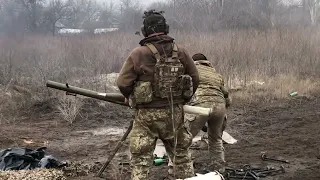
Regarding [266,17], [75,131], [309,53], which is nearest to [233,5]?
[266,17]

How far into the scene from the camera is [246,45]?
45.8 feet

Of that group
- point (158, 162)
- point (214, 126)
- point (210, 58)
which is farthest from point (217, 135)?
point (210, 58)

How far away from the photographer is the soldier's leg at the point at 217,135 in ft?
17.5

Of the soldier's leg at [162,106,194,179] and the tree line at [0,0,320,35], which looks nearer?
the soldier's leg at [162,106,194,179]

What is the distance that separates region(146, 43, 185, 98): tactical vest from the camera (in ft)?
13.4

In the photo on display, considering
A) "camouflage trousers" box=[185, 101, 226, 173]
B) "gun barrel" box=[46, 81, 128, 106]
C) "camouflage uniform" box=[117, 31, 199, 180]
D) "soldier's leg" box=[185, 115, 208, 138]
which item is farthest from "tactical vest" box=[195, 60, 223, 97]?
"gun barrel" box=[46, 81, 128, 106]

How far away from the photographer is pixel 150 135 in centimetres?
428

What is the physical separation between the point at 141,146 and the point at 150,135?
0.16m

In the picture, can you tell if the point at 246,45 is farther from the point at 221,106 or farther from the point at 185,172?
the point at 185,172

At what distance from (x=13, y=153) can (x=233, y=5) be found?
68.6 feet

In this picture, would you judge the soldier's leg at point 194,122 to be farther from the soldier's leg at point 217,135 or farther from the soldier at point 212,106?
the soldier's leg at point 217,135

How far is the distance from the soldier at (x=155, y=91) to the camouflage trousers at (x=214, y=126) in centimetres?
87

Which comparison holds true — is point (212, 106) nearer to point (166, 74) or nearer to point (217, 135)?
point (217, 135)

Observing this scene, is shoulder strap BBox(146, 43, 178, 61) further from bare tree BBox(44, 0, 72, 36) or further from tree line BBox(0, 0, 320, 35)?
bare tree BBox(44, 0, 72, 36)
